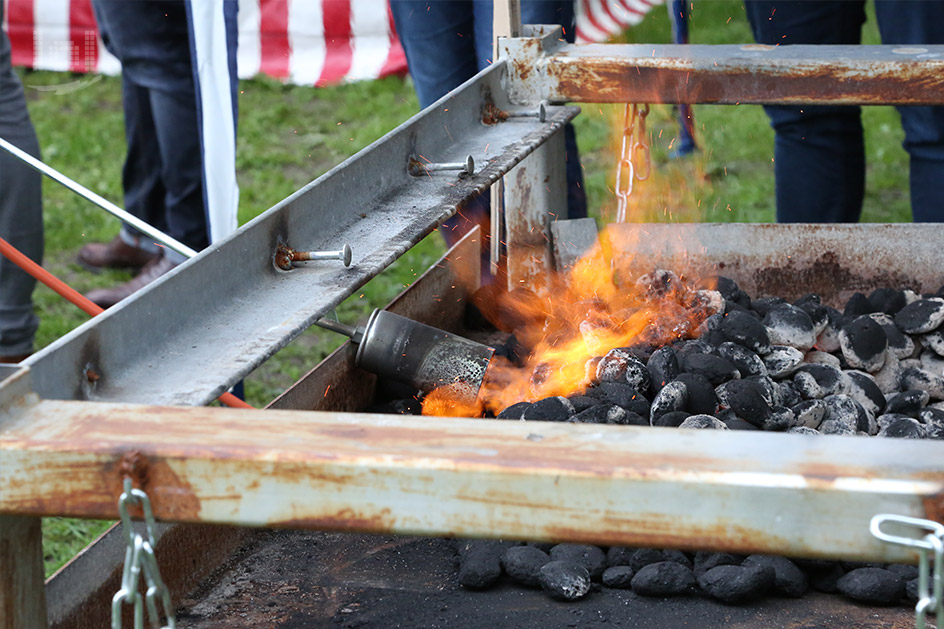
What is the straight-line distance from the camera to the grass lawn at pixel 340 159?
4.04 m

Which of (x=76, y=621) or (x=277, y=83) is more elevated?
(x=277, y=83)

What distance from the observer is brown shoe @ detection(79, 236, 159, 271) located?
420cm

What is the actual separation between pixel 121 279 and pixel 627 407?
2829 millimetres

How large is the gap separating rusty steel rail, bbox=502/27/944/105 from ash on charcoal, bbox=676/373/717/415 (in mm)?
700

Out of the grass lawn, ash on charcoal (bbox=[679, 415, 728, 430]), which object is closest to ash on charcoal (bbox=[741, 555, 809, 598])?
ash on charcoal (bbox=[679, 415, 728, 430])

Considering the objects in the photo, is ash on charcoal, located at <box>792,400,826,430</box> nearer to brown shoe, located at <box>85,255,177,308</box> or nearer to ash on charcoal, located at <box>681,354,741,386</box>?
ash on charcoal, located at <box>681,354,741,386</box>

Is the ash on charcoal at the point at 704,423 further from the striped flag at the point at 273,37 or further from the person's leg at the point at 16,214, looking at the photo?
the striped flag at the point at 273,37

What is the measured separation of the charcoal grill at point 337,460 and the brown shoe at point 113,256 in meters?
2.41

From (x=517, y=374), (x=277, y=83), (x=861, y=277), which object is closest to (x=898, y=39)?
(x=861, y=277)

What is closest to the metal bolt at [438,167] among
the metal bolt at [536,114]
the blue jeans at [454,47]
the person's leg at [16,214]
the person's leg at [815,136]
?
the metal bolt at [536,114]

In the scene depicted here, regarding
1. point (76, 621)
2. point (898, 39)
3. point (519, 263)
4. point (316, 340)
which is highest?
point (898, 39)

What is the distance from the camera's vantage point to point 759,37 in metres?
3.16

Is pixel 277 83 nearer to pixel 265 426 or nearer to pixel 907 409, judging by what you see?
pixel 907 409

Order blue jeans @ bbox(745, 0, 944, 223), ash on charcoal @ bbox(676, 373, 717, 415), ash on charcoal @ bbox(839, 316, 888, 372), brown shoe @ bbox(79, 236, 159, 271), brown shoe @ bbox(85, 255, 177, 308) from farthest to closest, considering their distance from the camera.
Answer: brown shoe @ bbox(79, 236, 159, 271) < brown shoe @ bbox(85, 255, 177, 308) < blue jeans @ bbox(745, 0, 944, 223) < ash on charcoal @ bbox(839, 316, 888, 372) < ash on charcoal @ bbox(676, 373, 717, 415)
